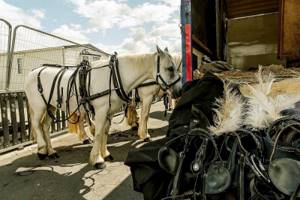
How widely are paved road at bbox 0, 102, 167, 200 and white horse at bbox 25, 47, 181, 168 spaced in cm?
26

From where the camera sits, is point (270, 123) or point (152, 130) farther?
point (152, 130)

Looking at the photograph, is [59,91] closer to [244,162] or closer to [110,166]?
[110,166]

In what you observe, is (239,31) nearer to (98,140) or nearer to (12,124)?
(98,140)

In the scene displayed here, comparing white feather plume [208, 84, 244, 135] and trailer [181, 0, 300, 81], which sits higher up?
trailer [181, 0, 300, 81]

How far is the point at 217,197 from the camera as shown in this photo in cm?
116

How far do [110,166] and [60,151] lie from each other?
4.80 feet

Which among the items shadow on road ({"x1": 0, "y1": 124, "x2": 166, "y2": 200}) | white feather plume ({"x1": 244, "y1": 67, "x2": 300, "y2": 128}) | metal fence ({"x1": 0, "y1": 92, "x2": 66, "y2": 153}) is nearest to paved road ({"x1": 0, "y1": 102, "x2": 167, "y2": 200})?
shadow on road ({"x1": 0, "y1": 124, "x2": 166, "y2": 200})

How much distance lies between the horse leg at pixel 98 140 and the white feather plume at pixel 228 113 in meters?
2.55

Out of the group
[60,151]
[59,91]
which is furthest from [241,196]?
[60,151]

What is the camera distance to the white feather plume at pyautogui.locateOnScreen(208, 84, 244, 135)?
134cm

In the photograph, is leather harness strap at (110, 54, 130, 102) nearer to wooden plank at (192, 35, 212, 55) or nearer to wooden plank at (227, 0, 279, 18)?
wooden plank at (192, 35, 212, 55)

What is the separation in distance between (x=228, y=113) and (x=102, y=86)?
2750mm

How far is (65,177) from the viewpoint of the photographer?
12.3 feet

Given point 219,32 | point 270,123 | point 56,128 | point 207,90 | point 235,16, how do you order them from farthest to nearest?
1. point 56,128
2. point 235,16
3. point 219,32
4. point 207,90
5. point 270,123
